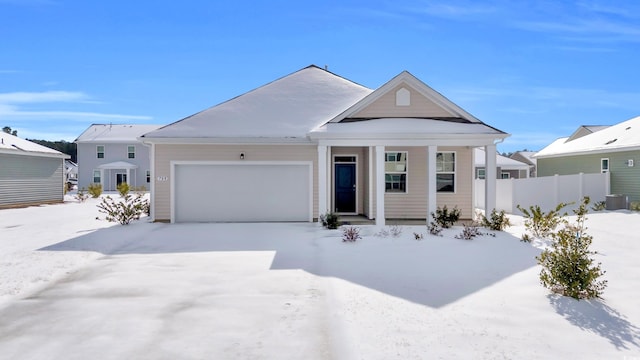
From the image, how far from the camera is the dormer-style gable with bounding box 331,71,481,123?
42.2 feet

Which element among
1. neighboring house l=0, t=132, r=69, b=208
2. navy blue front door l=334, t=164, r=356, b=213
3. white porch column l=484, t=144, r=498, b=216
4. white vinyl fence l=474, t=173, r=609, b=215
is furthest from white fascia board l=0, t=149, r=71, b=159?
white vinyl fence l=474, t=173, r=609, b=215

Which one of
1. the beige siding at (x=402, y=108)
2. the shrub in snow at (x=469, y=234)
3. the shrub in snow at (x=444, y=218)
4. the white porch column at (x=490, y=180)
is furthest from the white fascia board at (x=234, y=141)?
the shrub in snow at (x=469, y=234)

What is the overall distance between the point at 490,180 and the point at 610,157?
11.9 metres

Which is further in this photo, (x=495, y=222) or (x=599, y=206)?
(x=599, y=206)

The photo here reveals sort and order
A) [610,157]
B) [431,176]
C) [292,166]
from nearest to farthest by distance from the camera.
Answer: [431,176] → [292,166] → [610,157]

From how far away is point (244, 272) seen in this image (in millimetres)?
7039

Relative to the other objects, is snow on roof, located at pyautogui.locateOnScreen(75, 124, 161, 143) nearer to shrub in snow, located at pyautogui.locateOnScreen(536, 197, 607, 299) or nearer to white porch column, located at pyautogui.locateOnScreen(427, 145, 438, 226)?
white porch column, located at pyautogui.locateOnScreen(427, 145, 438, 226)

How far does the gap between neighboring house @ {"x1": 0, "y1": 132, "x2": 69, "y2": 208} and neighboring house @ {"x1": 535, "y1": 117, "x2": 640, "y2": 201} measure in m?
29.5

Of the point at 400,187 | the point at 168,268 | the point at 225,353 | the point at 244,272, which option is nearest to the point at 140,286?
the point at 168,268

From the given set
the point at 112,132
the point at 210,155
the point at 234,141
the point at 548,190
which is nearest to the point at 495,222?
the point at 548,190

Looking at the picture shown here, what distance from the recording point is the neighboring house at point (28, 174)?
65.4 ft

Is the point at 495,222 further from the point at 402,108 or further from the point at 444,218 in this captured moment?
the point at 402,108

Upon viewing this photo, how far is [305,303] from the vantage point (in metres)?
5.41

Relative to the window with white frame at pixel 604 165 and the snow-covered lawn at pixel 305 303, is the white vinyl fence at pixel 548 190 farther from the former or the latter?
the snow-covered lawn at pixel 305 303
